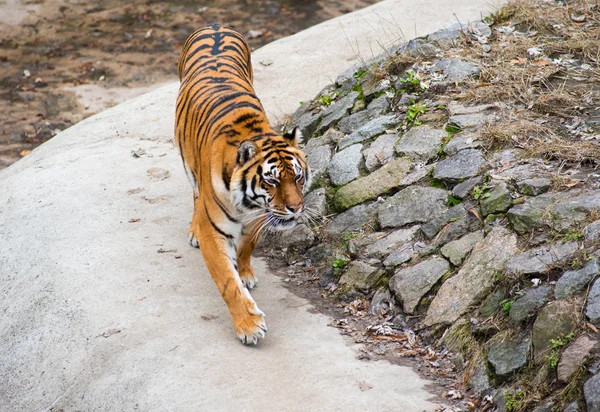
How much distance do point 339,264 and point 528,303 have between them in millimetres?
1532

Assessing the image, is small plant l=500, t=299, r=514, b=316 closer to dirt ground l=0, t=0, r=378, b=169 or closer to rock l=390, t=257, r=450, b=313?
rock l=390, t=257, r=450, b=313

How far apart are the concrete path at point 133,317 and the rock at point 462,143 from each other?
4.96 feet

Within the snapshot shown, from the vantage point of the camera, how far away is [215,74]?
5680 mm

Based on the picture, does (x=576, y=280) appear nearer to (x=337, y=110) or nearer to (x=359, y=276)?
(x=359, y=276)

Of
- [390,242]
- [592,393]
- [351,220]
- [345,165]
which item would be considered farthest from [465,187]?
[592,393]

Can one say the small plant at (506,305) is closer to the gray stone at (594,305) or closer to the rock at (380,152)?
the gray stone at (594,305)

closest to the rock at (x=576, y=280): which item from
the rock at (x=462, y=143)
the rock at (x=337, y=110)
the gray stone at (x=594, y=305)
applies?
the gray stone at (x=594, y=305)

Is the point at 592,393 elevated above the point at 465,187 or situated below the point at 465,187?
above

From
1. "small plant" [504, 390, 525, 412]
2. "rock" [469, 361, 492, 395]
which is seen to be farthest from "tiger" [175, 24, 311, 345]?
"small plant" [504, 390, 525, 412]

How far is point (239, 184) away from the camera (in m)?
4.45

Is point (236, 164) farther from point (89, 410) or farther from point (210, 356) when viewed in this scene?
point (89, 410)

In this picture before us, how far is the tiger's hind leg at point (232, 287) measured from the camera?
440 centimetres

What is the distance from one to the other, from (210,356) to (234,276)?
0.50 metres

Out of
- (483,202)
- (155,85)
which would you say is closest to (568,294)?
(483,202)
